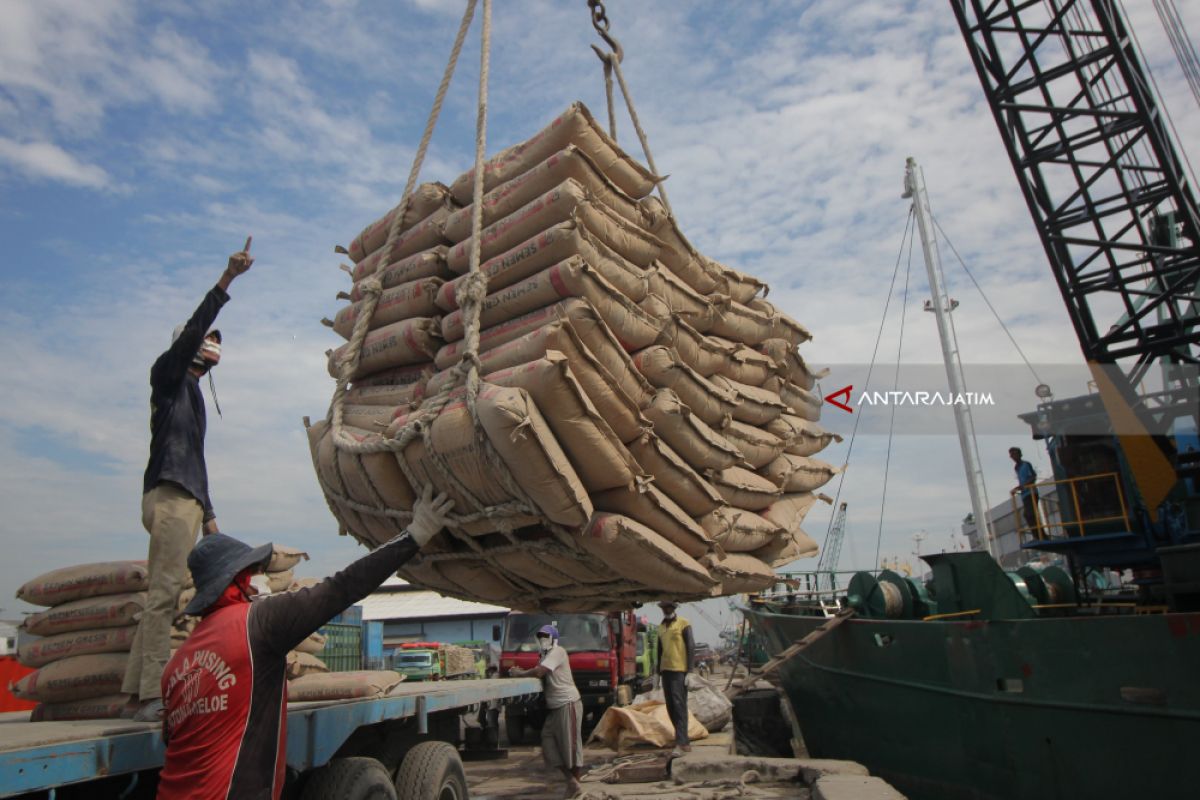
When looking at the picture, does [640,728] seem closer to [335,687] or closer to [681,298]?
[681,298]

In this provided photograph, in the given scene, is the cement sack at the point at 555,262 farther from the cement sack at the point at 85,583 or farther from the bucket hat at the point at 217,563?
the bucket hat at the point at 217,563

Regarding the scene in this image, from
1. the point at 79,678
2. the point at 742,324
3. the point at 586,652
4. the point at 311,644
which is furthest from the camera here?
the point at 586,652

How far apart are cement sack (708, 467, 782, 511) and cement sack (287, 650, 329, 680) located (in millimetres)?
2484

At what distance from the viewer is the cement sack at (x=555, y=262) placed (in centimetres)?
416

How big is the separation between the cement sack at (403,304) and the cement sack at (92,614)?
1976 millimetres

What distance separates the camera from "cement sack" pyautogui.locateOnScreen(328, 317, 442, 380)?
14.9 feet

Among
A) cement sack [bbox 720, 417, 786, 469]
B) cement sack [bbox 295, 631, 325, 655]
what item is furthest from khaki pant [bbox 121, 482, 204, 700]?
cement sack [bbox 720, 417, 786, 469]

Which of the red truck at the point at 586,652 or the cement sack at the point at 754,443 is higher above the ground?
the cement sack at the point at 754,443

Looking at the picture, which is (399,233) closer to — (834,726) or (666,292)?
(666,292)

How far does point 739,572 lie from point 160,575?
3293mm

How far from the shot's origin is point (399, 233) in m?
5.05

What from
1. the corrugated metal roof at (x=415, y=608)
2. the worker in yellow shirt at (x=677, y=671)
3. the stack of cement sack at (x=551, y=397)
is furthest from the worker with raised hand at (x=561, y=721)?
the corrugated metal roof at (x=415, y=608)

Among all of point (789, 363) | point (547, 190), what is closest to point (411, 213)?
point (547, 190)

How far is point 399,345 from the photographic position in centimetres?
460
